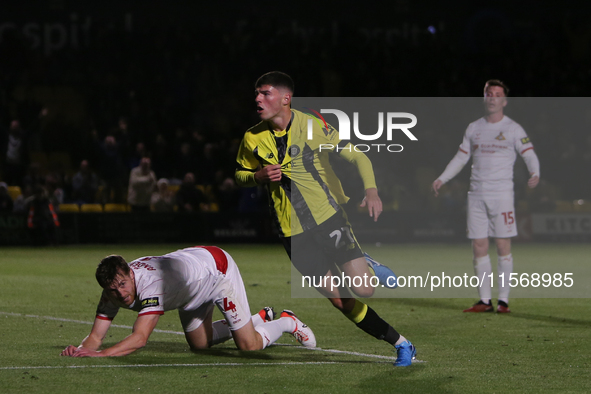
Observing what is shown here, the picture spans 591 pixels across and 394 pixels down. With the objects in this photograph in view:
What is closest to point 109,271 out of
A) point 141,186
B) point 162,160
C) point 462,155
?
point 462,155

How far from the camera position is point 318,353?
292 inches

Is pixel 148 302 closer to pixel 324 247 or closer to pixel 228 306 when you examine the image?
pixel 228 306

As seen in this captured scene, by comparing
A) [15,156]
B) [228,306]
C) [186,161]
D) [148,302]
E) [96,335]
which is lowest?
[96,335]

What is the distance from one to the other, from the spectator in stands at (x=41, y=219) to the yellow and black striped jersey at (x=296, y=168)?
12847 mm

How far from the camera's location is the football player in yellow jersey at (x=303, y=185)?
6918 mm

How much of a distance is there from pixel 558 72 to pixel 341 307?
2211 centimetres

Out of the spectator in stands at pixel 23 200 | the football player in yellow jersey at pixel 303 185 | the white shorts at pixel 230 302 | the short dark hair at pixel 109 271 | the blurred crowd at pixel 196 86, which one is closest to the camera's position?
the short dark hair at pixel 109 271

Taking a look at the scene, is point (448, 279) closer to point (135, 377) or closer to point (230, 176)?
point (135, 377)

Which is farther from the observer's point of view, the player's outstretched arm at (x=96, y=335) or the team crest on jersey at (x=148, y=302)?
the player's outstretched arm at (x=96, y=335)

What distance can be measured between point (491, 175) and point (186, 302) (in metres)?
4.97

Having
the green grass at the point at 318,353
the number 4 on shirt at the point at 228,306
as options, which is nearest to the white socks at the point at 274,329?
the green grass at the point at 318,353

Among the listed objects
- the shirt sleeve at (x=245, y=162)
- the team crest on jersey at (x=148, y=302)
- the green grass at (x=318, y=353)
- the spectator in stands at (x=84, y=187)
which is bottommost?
the green grass at (x=318, y=353)

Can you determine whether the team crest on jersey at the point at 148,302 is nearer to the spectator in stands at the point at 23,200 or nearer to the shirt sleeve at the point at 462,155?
the shirt sleeve at the point at 462,155

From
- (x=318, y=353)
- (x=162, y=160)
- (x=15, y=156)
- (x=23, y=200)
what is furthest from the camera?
(x=162, y=160)
